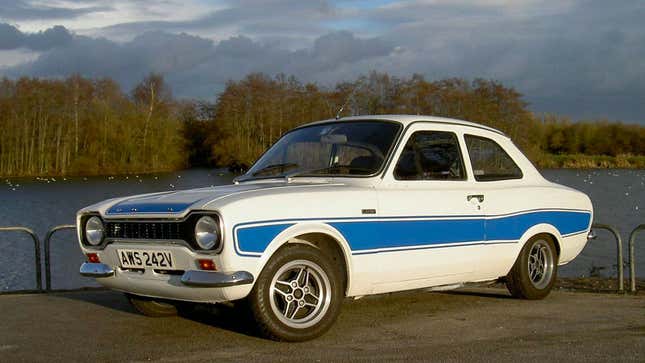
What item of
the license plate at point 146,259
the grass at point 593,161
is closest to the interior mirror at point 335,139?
the license plate at point 146,259

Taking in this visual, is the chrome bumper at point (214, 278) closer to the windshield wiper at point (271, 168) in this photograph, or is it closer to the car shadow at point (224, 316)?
the car shadow at point (224, 316)

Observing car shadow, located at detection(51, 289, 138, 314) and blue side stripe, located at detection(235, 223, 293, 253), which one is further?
car shadow, located at detection(51, 289, 138, 314)

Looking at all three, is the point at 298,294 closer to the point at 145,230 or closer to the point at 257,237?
the point at 257,237

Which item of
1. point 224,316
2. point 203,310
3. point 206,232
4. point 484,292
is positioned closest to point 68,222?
point 484,292

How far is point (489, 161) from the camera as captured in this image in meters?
8.51

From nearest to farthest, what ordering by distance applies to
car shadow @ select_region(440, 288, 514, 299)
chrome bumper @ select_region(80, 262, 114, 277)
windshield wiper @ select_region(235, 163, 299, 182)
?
chrome bumper @ select_region(80, 262, 114, 277), windshield wiper @ select_region(235, 163, 299, 182), car shadow @ select_region(440, 288, 514, 299)

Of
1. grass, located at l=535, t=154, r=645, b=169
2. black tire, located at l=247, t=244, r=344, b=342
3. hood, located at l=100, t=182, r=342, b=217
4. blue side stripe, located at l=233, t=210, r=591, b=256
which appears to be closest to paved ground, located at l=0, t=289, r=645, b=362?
black tire, located at l=247, t=244, r=344, b=342

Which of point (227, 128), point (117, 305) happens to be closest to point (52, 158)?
point (227, 128)

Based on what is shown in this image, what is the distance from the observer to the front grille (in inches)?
249

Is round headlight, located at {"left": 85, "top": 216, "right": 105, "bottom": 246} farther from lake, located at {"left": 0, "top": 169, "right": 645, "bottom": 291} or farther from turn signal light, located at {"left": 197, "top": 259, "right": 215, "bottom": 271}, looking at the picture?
lake, located at {"left": 0, "top": 169, "right": 645, "bottom": 291}

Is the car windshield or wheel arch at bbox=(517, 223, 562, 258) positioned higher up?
the car windshield

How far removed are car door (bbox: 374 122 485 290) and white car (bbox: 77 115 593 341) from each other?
13 millimetres

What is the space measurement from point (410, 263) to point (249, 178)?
184cm

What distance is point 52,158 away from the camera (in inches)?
2793
